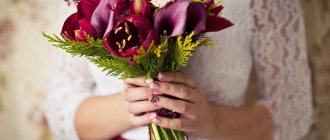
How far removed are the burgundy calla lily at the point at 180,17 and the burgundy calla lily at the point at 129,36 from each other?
2 cm

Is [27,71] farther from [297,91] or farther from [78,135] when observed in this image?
[297,91]

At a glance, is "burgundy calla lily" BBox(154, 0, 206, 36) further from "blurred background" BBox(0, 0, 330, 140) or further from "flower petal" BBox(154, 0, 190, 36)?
"blurred background" BBox(0, 0, 330, 140)

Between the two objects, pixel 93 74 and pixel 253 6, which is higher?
pixel 253 6

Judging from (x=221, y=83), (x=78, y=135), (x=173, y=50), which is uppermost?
(x=173, y=50)

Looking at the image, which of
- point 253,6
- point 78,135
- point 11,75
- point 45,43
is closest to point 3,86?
point 11,75

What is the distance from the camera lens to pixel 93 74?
1085 mm

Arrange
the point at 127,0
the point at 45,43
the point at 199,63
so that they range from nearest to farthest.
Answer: the point at 127,0 → the point at 199,63 → the point at 45,43

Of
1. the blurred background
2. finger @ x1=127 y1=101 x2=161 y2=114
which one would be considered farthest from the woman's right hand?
the blurred background

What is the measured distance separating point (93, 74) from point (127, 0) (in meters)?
0.47

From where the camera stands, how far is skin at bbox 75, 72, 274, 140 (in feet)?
2.44

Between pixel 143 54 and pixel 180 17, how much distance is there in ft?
0.24

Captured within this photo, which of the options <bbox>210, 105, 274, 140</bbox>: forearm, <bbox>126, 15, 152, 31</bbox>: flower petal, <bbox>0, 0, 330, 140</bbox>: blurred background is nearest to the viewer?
<bbox>126, 15, 152, 31</bbox>: flower petal

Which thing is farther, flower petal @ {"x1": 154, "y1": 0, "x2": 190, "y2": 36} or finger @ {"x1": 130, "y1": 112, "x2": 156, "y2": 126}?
finger @ {"x1": 130, "y1": 112, "x2": 156, "y2": 126}

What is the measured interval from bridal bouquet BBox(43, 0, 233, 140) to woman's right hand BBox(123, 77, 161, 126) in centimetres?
8
